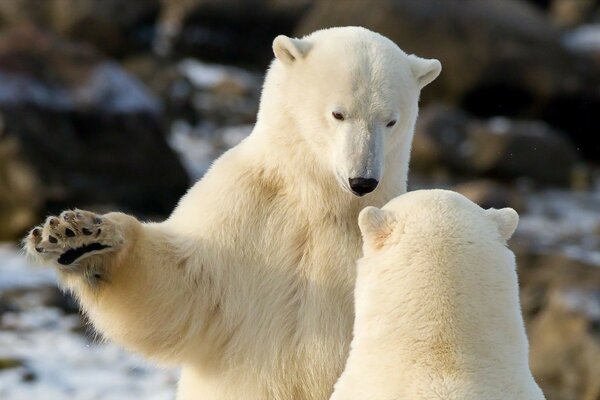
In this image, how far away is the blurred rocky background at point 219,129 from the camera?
8.66m

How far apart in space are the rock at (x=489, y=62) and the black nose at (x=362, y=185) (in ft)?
51.1

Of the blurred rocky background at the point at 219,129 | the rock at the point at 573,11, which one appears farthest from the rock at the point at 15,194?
the rock at the point at 573,11

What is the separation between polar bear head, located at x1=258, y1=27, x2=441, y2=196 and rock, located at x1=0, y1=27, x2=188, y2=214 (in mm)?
8191

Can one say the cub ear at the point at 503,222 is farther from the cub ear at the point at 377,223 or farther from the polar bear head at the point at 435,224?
the cub ear at the point at 377,223

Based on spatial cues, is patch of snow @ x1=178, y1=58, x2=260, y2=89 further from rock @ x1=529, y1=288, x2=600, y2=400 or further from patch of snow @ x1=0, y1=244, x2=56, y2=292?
rock @ x1=529, y1=288, x2=600, y2=400

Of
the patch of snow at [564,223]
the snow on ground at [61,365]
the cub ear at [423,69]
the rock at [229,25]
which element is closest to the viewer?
the cub ear at [423,69]

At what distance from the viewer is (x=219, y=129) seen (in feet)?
59.2

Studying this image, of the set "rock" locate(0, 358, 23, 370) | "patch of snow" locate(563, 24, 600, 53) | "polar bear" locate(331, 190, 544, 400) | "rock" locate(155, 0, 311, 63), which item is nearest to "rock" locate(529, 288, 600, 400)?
"rock" locate(0, 358, 23, 370)

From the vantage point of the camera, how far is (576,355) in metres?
8.18

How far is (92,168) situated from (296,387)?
29.2 ft

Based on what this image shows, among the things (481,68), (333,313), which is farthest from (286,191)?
(481,68)

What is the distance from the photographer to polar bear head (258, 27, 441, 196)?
3.92 m

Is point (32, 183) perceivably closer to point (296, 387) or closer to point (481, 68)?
point (296, 387)

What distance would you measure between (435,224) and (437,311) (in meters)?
0.26
